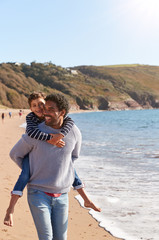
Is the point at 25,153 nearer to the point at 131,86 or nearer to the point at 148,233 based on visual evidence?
the point at 148,233

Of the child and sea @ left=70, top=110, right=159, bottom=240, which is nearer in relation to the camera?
the child

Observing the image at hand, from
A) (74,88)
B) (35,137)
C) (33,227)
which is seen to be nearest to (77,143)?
(35,137)

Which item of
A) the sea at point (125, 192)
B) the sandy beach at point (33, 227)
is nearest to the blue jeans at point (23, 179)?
the sandy beach at point (33, 227)

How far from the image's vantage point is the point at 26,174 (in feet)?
9.10

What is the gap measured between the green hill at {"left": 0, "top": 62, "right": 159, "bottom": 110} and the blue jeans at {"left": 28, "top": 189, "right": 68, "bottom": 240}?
372ft

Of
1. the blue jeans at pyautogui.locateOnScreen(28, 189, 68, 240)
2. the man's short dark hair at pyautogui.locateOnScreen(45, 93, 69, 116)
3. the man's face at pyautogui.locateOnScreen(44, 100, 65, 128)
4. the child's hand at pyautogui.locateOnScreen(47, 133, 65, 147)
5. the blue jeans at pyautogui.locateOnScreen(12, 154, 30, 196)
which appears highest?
the man's short dark hair at pyautogui.locateOnScreen(45, 93, 69, 116)

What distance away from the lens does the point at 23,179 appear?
2754 mm

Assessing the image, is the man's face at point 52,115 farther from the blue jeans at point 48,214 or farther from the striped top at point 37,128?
the blue jeans at point 48,214

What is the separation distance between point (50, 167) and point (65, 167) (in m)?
0.14

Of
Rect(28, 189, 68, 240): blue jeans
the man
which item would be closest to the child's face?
the man

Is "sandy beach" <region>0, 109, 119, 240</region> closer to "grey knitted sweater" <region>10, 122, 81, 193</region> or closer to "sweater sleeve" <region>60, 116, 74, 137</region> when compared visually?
"grey knitted sweater" <region>10, 122, 81, 193</region>

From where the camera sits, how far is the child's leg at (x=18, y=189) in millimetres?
2701

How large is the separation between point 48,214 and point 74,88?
145 meters

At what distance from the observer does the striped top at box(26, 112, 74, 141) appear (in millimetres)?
2699
